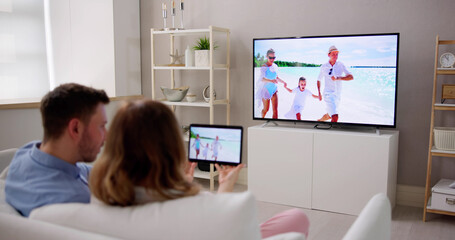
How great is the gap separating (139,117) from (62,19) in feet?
12.3

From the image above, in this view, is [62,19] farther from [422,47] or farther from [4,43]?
[422,47]

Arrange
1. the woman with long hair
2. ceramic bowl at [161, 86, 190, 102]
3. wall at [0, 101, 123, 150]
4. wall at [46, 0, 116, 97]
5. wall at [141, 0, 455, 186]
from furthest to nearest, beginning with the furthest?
wall at [46, 0, 116, 97], ceramic bowl at [161, 86, 190, 102], wall at [141, 0, 455, 186], wall at [0, 101, 123, 150], the woman with long hair

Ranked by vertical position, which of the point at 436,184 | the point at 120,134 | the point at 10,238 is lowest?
the point at 436,184

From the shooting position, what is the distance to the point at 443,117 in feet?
10.9

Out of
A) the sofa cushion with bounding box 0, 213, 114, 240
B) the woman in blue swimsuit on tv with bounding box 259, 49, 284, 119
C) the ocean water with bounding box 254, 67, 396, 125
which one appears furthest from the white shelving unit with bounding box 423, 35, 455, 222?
the sofa cushion with bounding box 0, 213, 114, 240

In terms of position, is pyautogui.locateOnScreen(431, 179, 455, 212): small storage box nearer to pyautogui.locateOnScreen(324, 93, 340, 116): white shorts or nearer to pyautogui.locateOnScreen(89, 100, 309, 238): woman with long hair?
pyautogui.locateOnScreen(324, 93, 340, 116): white shorts

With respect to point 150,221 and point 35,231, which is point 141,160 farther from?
point 35,231

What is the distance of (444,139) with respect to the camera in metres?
3.06

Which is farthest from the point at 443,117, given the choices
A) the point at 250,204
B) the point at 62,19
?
the point at 62,19

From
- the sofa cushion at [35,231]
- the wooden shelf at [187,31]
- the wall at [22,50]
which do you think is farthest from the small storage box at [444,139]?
the wall at [22,50]

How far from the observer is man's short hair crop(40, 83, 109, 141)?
139cm

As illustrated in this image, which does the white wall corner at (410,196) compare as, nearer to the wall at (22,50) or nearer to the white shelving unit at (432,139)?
the white shelving unit at (432,139)

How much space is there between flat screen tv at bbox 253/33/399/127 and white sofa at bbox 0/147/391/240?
217 cm

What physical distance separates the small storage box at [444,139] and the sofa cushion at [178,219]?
2441 millimetres
